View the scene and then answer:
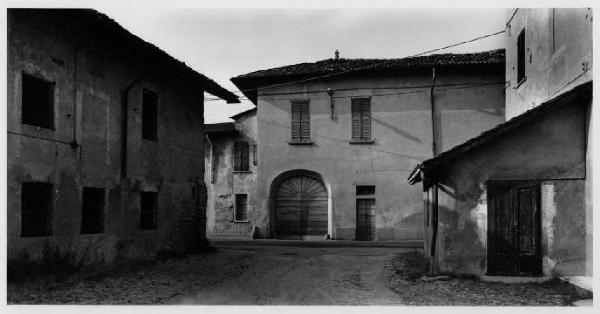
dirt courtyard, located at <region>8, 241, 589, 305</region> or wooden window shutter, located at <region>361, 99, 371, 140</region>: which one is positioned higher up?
wooden window shutter, located at <region>361, 99, 371, 140</region>

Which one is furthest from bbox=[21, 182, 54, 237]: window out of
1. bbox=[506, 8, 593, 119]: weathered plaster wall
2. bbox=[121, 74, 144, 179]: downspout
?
bbox=[506, 8, 593, 119]: weathered plaster wall

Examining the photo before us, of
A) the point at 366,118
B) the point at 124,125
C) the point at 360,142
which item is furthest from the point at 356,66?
the point at 124,125

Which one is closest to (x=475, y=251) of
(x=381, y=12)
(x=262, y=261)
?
(x=381, y=12)

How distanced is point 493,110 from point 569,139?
37.7 ft

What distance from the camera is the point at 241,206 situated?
27.8 m

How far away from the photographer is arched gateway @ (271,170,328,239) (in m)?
23.1

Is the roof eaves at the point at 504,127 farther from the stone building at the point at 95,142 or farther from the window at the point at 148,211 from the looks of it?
the window at the point at 148,211

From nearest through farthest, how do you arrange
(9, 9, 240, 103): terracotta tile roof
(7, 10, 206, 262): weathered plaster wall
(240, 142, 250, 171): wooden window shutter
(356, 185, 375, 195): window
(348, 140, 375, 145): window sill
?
(7, 10, 206, 262): weathered plaster wall → (9, 9, 240, 103): terracotta tile roof → (348, 140, 375, 145): window sill → (356, 185, 375, 195): window → (240, 142, 250, 171): wooden window shutter

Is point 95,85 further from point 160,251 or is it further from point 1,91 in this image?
point 160,251

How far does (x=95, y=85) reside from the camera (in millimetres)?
12258

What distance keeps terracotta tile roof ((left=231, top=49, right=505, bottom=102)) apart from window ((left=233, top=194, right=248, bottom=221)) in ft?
19.2

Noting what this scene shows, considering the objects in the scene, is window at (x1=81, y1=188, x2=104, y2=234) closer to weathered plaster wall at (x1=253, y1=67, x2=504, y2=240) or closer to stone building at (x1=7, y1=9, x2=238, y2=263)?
stone building at (x1=7, y1=9, x2=238, y2=263)

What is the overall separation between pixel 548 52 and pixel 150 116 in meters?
9.54

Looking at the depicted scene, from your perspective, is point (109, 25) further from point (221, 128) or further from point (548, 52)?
point (221, 128)
